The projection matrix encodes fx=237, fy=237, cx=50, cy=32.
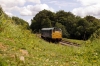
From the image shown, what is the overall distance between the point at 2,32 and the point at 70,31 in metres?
49.8

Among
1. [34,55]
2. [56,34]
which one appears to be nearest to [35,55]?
[34,55]

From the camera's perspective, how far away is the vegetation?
5497 centimetres

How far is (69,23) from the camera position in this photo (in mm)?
64750

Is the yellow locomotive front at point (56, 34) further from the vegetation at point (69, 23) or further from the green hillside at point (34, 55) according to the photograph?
the green hillside at point (34, 55)

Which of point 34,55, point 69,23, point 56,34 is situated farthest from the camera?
point 69,23

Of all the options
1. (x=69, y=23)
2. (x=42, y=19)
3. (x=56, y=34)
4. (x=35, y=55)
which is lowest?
(x=56, y=34)

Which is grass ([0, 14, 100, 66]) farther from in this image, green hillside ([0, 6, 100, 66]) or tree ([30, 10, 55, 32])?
tree ([30, 10, 55, 32])

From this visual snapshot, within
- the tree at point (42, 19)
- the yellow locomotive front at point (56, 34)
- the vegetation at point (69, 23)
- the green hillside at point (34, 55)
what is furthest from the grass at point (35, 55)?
the tree at point (42, 19)

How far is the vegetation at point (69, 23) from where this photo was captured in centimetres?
5497

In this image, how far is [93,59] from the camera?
1009 cm

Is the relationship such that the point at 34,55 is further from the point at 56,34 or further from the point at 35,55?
the point at 56,34

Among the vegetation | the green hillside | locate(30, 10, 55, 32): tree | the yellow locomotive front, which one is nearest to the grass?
the green hillside

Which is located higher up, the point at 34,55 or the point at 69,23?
the point at 69,23

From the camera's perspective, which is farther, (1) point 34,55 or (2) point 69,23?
(2) point 69,23
